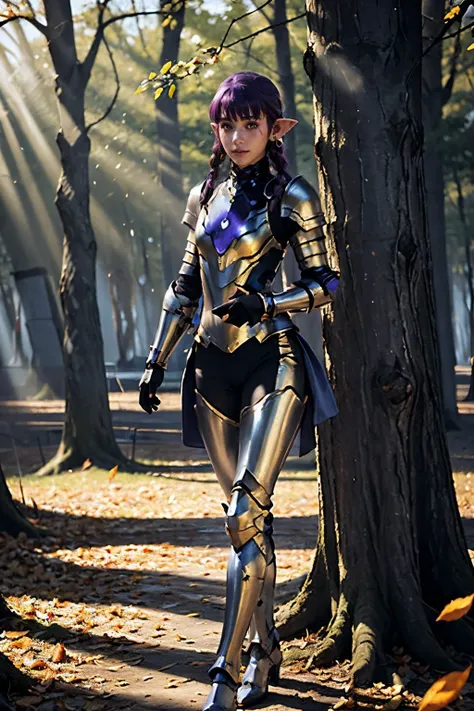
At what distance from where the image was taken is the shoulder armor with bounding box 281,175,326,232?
453 cm

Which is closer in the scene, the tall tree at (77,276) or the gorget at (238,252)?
the gorget at (238,252)

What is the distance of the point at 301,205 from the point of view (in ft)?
14.9

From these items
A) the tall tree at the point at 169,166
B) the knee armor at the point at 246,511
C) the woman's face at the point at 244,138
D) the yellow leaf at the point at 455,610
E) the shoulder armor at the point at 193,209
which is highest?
the tall tree at the point at 169,166

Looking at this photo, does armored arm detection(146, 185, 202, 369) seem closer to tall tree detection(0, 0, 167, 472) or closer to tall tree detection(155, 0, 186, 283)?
tall tree detection(0, 0, 167, 472)

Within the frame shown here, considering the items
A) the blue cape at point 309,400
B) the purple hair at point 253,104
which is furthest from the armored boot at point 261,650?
the purple hair at point 253,104

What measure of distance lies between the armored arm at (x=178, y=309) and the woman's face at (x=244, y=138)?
39 cm

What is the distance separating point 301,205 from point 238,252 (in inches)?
13.2

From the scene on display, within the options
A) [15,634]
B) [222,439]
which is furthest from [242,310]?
[15,634]

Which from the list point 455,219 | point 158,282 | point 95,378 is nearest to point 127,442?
point 95,378

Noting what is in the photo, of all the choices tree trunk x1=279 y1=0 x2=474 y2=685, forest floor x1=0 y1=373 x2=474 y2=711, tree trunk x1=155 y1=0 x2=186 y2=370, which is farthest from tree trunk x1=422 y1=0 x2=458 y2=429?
tree trunk x1=279 y1=0 x2=474 y2=685

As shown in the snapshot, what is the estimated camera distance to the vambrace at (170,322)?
198 inches

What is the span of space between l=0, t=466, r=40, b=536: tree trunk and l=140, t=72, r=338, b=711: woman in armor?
168 inches

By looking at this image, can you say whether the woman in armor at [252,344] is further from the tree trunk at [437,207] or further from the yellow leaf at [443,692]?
the tree trunk at [437,207]

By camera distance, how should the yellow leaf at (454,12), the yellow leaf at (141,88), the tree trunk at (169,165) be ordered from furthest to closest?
the tree trunk at (169,165) → the yellow leaf at (141,88) → the yellow leaf at (454,12)
